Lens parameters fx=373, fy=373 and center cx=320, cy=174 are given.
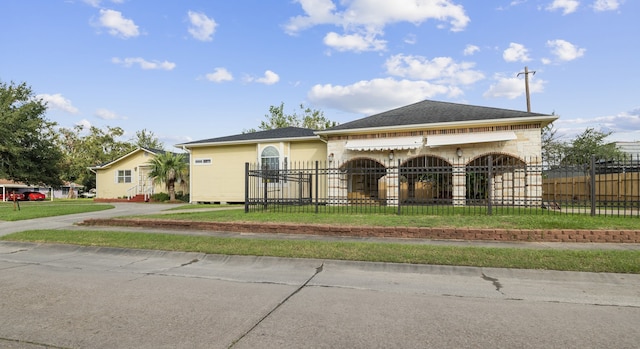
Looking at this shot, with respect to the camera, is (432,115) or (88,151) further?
(88,151)

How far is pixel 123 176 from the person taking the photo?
1096 inches

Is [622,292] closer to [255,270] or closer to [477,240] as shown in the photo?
[477,240]

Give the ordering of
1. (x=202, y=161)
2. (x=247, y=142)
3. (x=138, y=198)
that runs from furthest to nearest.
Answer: (x=138, y=198) < (x=202, y=161) < (x=247, y=142)

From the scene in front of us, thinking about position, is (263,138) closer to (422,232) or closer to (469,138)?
(469,138)

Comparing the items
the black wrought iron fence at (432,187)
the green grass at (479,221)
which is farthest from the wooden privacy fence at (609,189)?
the green grass at (479,221)

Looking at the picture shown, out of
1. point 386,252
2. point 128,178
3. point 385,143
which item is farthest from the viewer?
point 128,178

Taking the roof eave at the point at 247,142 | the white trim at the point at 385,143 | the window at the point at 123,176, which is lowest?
the window at the point at 123,176

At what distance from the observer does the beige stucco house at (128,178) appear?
87.5 feet

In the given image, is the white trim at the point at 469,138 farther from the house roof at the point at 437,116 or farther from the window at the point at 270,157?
the window at the point at 270,157

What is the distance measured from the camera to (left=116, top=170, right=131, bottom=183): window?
27.7 m

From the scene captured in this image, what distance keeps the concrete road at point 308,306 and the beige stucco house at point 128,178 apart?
2104 centimetres

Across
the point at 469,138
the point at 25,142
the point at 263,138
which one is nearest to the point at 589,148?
the point at 469,138

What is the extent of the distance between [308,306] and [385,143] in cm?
1238

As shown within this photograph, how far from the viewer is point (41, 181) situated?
32969 mm
